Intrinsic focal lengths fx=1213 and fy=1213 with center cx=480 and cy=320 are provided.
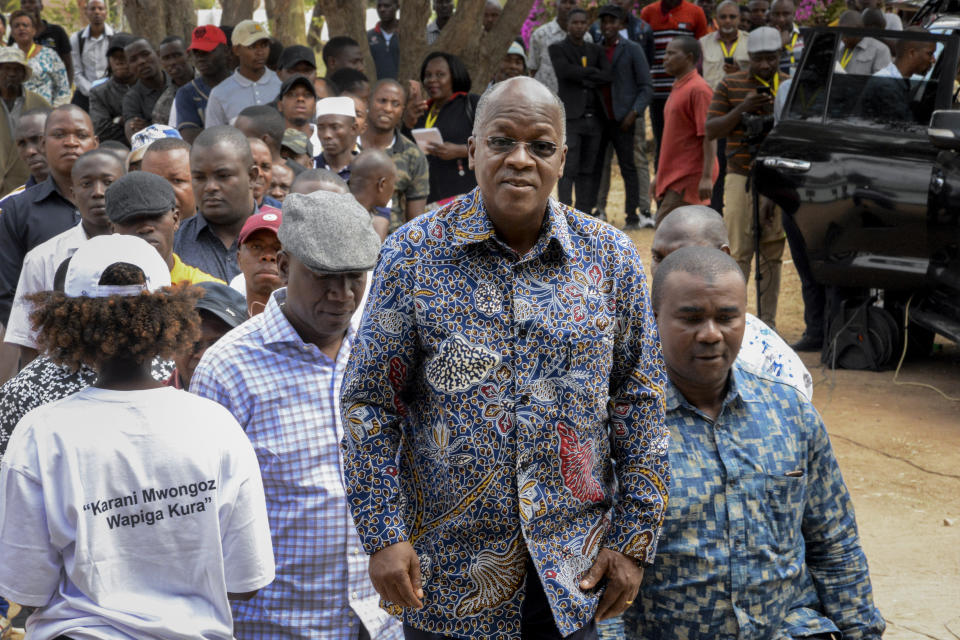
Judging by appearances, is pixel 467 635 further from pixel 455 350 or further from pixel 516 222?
pixel 516 222

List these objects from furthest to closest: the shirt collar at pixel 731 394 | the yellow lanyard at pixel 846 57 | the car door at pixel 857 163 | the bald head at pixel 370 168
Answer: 1. the yellow lanyard at pixel 846 57
2. the car door at pixel 857 163
3. the bald head at pixel 370 168
4. the shirt collar at pixel 731 394

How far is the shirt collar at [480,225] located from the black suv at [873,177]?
551cm

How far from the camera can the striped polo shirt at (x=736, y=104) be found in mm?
9742

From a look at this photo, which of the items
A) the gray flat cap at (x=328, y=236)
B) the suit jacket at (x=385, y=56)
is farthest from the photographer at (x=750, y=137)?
the gray flat cap at (x=328, y=236)

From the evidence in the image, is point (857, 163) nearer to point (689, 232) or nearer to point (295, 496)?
point (689, 232)

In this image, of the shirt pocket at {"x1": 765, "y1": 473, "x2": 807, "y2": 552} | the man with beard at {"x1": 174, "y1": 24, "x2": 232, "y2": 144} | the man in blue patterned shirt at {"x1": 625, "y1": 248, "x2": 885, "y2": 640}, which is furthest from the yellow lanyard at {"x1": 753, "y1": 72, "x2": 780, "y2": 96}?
the shirt pocket at {"x1": 765, "y1": 473, "x2": 807, "y2": 552}

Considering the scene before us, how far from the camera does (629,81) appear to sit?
13.6 meters

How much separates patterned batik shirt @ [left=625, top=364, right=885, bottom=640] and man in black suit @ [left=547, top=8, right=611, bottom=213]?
10260mm

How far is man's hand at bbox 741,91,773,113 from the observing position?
377 inches

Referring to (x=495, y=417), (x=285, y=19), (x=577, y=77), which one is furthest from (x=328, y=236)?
(x=285, y=19)

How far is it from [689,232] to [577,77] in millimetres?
9166

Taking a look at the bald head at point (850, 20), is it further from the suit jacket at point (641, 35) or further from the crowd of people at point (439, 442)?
the crowd of people at point (439, 442)

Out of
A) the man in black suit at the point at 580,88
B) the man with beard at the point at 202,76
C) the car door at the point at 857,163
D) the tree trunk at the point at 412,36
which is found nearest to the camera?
the car door at the point at 857,163

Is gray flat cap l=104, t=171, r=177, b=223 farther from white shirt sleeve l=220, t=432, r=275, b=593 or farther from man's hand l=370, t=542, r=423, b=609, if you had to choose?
man's hand l=370, t=542, r=423, b=609
